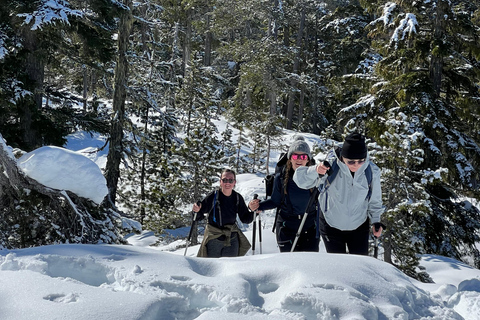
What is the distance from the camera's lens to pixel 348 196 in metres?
4.37

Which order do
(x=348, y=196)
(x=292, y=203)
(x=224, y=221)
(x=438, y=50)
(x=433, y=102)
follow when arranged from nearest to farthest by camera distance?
(x=348, y=196)
(x=292, y=203)
(x=224, y=221)
(x=438, y=50)
(x=433, y=102)

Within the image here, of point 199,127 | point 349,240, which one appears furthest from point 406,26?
point 349,240

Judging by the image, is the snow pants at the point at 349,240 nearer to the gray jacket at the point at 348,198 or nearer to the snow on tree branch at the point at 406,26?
the gray jacket at the point at 348,198

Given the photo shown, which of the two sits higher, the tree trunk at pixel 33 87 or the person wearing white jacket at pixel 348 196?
the tree trunk at pixel 33 87

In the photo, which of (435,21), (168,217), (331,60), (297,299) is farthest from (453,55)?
(331,60)

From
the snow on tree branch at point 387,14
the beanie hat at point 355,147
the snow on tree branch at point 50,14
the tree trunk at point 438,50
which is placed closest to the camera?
the beanie hat at point 355,147

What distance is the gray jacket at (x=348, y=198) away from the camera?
4.34 m

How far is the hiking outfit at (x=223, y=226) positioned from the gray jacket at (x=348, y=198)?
163cm

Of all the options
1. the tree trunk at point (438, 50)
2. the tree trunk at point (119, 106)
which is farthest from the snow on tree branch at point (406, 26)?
the tree trunk at point (119, 106)

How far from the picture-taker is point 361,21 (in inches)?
1128

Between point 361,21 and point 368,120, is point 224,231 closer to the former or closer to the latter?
point 368,120

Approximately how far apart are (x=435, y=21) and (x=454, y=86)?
7.84ft

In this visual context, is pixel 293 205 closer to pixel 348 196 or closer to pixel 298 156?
pixel 298 156

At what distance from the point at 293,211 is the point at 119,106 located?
34.2 ft
